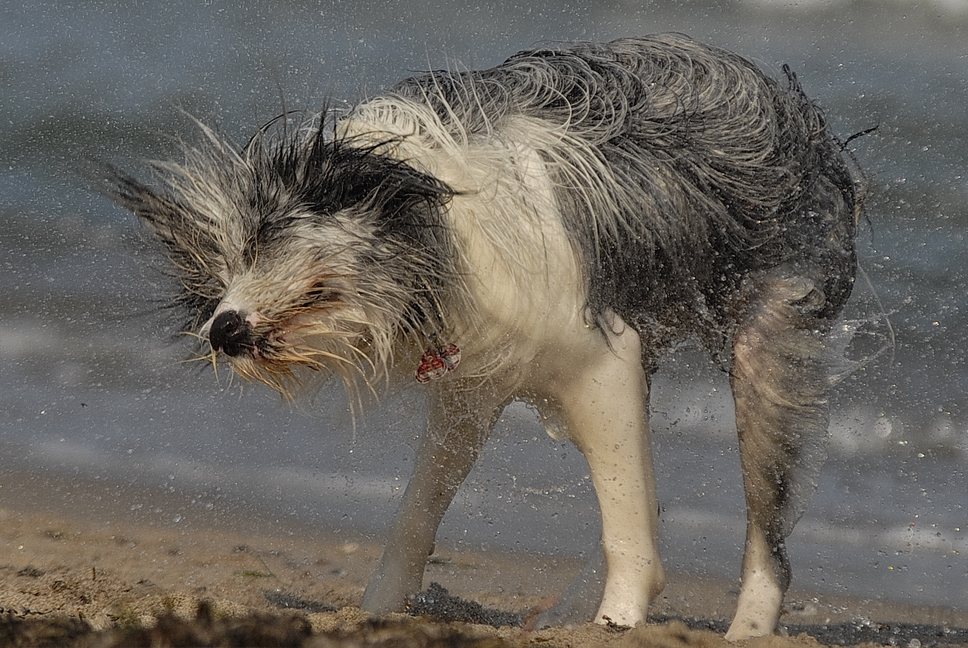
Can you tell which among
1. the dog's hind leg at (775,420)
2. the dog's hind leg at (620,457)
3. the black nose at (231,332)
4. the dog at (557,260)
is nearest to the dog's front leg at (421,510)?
the dog at (557,260)

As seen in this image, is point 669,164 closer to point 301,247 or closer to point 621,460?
point 621,460

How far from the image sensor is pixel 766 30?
30.3 ft

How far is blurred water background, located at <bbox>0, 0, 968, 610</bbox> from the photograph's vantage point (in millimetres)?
5871

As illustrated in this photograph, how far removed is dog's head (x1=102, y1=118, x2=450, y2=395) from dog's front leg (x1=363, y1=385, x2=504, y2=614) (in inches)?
36.5

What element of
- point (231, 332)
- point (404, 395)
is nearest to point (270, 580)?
point (404, 395)

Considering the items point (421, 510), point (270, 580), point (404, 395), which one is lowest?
point (270, 580)

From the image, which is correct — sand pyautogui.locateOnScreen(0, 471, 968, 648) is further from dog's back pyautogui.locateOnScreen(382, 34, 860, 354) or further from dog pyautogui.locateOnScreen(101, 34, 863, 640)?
dog's back pyautogui.locateOnScreen(382, 34, 860, 354)

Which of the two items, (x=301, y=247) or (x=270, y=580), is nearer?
(x=301, y=247)

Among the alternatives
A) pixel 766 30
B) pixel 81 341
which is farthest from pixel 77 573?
pixel 766 30

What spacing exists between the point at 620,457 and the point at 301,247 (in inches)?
50.0

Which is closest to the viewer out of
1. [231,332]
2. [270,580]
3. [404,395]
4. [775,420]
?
[231,332]

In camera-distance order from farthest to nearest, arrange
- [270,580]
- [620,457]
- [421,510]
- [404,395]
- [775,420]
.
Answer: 1. [270,580]
2. [421,510]
3. [775,420]
4. [404,395]
5. [620,457]

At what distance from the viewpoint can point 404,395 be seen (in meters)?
4.16

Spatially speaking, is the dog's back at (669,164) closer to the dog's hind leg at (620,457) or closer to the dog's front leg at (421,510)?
the dog's hind leg at (620,457)
